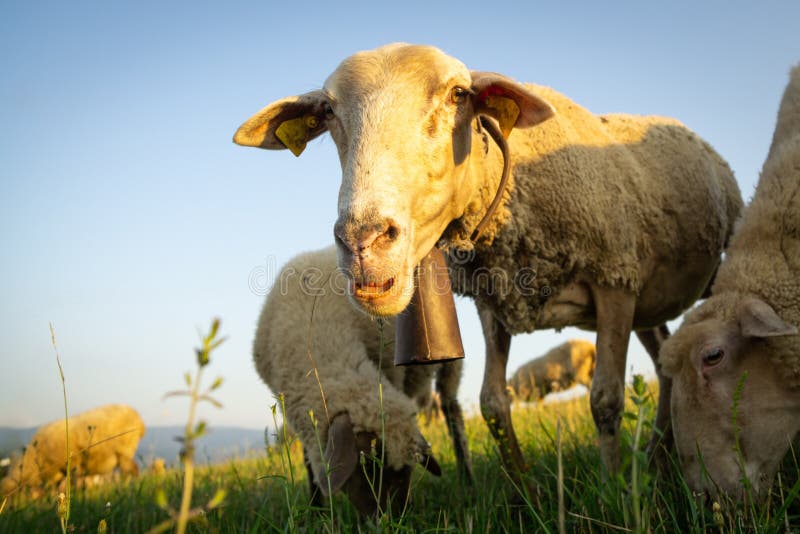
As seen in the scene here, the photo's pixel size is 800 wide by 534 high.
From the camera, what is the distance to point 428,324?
2982 millimetres

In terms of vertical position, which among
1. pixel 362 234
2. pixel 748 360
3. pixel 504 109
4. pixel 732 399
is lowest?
pixel 732 399

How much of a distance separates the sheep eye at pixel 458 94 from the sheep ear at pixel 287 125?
654 millimetres

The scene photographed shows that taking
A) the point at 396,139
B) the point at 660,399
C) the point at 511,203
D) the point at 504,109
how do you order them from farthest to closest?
1. the point at 660,399
2. the point at 511,203
3. the point at 504,109
4. the point at 396,139

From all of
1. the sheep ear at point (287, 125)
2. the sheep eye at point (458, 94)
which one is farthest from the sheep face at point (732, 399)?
the sheep ear at point (287, 125)

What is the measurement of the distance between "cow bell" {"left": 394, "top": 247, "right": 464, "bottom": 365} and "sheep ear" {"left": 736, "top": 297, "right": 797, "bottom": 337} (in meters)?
1.27

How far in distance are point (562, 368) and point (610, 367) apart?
13.3m

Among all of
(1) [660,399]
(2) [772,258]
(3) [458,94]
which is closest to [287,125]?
(3) [458,94]

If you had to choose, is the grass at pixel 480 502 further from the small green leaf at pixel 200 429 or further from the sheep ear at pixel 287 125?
the sheep ear at pixel 287 125

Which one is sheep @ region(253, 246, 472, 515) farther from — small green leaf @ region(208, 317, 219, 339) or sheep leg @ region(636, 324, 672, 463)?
small green leaf @ region(208, 317, 219, 339)

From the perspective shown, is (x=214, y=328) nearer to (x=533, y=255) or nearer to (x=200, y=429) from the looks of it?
(x=200, y=429)

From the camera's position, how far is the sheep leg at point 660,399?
414cm

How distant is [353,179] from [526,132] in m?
1.61

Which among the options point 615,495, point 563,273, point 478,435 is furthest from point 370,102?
point 478,435

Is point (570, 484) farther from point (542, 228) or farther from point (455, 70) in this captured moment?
point (455, 70)
